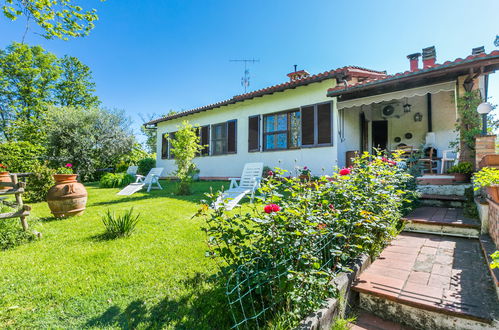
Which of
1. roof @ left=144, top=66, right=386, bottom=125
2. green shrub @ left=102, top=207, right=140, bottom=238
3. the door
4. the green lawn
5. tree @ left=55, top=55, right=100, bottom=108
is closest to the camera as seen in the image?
the green lawn

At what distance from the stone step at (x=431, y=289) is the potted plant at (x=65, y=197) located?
5.55m

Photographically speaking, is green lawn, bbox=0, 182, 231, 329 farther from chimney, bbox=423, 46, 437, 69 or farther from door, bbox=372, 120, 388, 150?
chimney, bbox=423, 46, 437, 69

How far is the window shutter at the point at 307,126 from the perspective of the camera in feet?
25.7

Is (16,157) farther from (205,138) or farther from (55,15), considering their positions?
(55,15)

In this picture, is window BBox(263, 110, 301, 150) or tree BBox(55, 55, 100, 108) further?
tree BBox(55, 55, 100, 108)

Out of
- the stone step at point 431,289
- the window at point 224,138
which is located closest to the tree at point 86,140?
the window at point 224,138

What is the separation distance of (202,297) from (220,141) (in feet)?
30.4

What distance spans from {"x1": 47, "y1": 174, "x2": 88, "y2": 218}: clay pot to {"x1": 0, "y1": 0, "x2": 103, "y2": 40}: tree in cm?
281

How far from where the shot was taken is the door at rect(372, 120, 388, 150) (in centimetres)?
948

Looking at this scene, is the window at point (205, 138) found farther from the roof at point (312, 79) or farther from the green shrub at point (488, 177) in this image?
the green shrub at point (488, 177)

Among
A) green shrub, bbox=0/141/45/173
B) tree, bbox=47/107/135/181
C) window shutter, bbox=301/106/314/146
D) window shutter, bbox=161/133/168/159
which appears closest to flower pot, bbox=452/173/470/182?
window shutter, bbox=301/106/314/146

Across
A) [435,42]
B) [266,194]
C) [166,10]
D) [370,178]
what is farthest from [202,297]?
[435,42]

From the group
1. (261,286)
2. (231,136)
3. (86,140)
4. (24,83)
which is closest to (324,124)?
(231,136)

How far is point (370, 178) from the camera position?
272 centimetres
